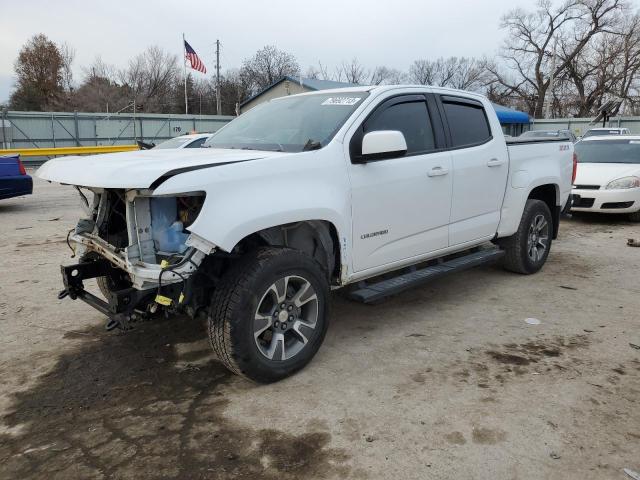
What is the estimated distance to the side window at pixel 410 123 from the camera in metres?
4.04

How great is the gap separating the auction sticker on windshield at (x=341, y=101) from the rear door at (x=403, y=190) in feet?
0.62

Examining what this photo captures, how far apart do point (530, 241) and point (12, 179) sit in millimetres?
9278

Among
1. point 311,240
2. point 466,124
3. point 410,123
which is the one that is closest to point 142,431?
point 311,240

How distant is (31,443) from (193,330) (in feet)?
5.44

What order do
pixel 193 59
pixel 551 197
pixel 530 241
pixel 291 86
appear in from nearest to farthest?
pixel 530 241 < pixel 551 197 < pixel 193 59 < pixel 291 86

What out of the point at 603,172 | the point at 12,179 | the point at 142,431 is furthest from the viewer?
the point at 12,179

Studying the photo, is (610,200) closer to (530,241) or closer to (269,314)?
(530,241)

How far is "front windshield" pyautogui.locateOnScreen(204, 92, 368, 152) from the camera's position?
376 centimetres

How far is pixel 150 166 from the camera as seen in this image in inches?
114

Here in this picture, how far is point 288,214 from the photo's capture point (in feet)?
10.6

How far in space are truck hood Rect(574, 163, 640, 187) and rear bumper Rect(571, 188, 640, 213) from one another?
19 centimetres

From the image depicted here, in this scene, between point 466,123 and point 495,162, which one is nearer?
point 466,123

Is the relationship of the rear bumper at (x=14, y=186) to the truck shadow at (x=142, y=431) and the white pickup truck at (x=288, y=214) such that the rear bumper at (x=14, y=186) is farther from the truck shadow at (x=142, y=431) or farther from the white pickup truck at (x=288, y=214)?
the truck shadow at (x=142, y=431)

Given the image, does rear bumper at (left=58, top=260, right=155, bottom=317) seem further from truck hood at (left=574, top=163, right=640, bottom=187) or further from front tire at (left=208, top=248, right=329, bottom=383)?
truck hood at (left=574, top=163, right=640, bottom=187)
